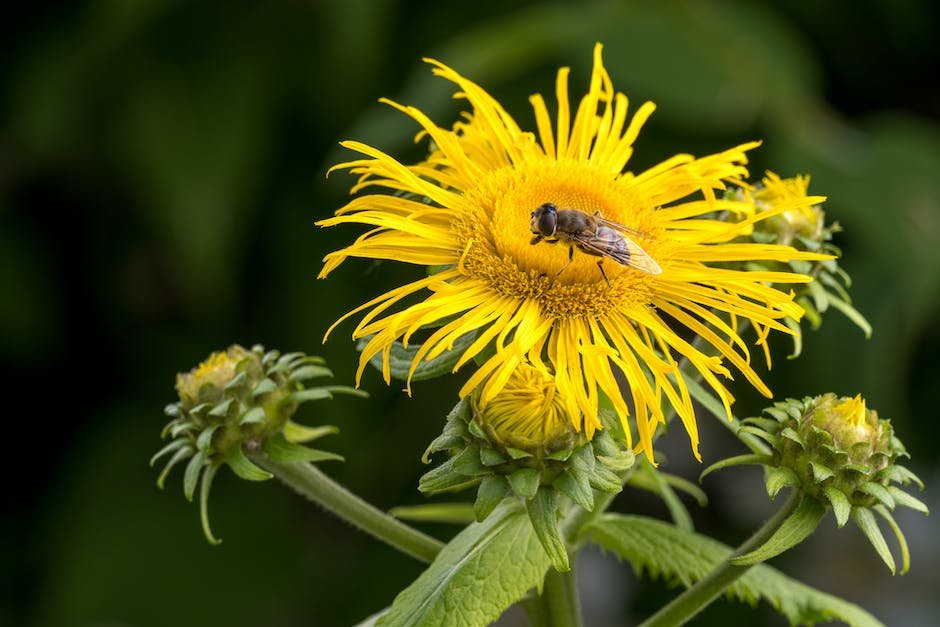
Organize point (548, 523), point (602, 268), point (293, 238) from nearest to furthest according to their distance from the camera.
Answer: point (548, 523), point (602, 268), point (293, 238)

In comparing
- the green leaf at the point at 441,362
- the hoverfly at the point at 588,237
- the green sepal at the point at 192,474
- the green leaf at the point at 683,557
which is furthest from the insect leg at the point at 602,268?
the green sepal at the point at 192,474

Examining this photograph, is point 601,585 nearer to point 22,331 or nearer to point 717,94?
point 717,94

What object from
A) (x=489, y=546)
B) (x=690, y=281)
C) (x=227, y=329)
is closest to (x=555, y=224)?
(x=690, y=281)

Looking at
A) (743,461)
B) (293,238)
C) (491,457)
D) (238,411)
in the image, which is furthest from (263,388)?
(293,238)

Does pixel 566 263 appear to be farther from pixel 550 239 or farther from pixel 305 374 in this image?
pixel 305 374

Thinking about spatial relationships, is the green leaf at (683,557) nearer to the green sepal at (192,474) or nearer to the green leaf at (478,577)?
the green leaf at (478,577)

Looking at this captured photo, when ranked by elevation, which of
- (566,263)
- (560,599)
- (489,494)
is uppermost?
(566,263)

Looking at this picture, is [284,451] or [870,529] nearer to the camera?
[870,529]

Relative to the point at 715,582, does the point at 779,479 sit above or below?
above
